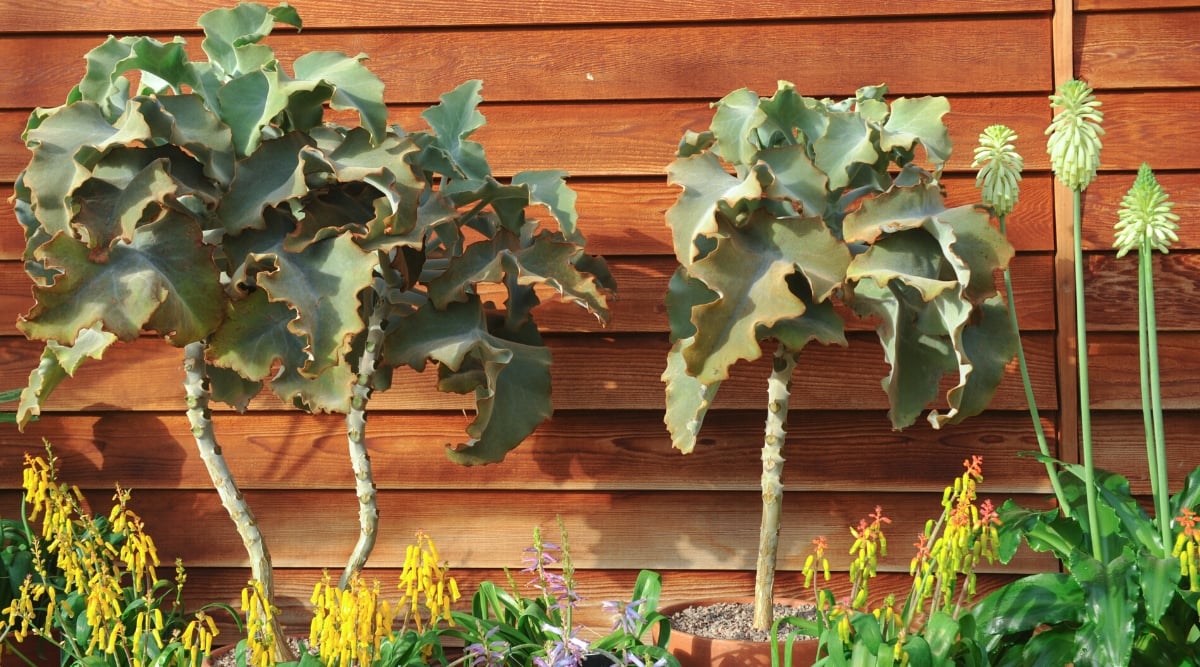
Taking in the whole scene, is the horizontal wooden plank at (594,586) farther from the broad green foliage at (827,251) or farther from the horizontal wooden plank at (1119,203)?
the horizontal wooden plank at (1119,203)

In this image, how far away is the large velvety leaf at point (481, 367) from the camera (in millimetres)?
2137

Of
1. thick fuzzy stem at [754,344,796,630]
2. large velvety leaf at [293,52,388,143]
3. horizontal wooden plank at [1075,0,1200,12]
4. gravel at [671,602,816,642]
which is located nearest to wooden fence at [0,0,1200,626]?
horizontal wooden plank at [1075,0,1200,12]

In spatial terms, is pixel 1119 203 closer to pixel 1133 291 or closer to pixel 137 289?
pixel 1133 291

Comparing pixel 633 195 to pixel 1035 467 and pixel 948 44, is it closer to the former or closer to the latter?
pixel 948 44

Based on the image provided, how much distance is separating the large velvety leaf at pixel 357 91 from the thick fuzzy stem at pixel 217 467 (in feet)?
1.93

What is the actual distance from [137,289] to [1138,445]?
230 centimetres

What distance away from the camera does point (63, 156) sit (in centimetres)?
192

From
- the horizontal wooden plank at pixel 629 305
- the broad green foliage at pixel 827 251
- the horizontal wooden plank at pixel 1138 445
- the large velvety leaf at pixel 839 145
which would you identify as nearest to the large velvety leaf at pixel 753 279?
the broad green foliage at pixel 827 251

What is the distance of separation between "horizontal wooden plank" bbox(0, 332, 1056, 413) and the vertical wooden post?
34 millimetres

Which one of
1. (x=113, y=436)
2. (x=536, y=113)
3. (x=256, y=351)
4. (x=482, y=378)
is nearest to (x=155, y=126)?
(x=256, y=351)

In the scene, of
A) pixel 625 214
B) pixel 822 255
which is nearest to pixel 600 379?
pixel 625 214

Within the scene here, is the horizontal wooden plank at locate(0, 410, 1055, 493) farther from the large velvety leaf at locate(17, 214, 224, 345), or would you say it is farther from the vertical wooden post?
the large velvety leaf at locate(17, 214, 224, 345)

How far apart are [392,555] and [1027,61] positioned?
79.4 inches

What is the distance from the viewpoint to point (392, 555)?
9.40 ft
